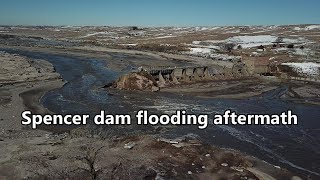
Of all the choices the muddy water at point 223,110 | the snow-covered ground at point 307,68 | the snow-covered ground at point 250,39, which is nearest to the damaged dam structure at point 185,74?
the muddy water at point 223,110

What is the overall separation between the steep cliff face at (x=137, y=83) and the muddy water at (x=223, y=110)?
2.36 metres

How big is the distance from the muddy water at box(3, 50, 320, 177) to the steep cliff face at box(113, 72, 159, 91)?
7.74ft

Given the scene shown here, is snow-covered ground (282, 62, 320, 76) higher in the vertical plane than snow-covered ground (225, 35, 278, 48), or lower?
lower

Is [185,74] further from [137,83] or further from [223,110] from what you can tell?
[223,110]

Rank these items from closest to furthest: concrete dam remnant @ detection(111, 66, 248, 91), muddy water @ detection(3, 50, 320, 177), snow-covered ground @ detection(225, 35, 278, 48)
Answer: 1. muddy water @ detection(3, 50, 320, 177)
2. concrete dam remnant @ detection(111, 66, 248, 91)
3. snow-covered ground @ detection(225, 35, 278, 48)

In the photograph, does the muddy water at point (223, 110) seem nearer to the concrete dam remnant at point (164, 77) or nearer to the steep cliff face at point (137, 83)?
the steep cliff face at point (137, 83)

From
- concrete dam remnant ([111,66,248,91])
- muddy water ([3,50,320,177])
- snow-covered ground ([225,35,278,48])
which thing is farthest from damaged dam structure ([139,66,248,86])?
snow-covered ground ([225,35,278,48])

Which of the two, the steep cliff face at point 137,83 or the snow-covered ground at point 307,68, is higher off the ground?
the steep cliff face at point 137,83

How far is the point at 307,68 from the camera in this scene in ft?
242

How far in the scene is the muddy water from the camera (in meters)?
28.8

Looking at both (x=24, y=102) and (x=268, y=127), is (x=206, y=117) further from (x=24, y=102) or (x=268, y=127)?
(x=24, y=102)

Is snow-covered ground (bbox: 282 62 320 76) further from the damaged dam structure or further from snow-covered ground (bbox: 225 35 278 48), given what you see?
snow-covered ground (bbox: 225 35 278 48)

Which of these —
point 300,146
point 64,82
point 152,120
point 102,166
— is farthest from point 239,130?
point 64,82

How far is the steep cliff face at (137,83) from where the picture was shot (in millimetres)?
53688
